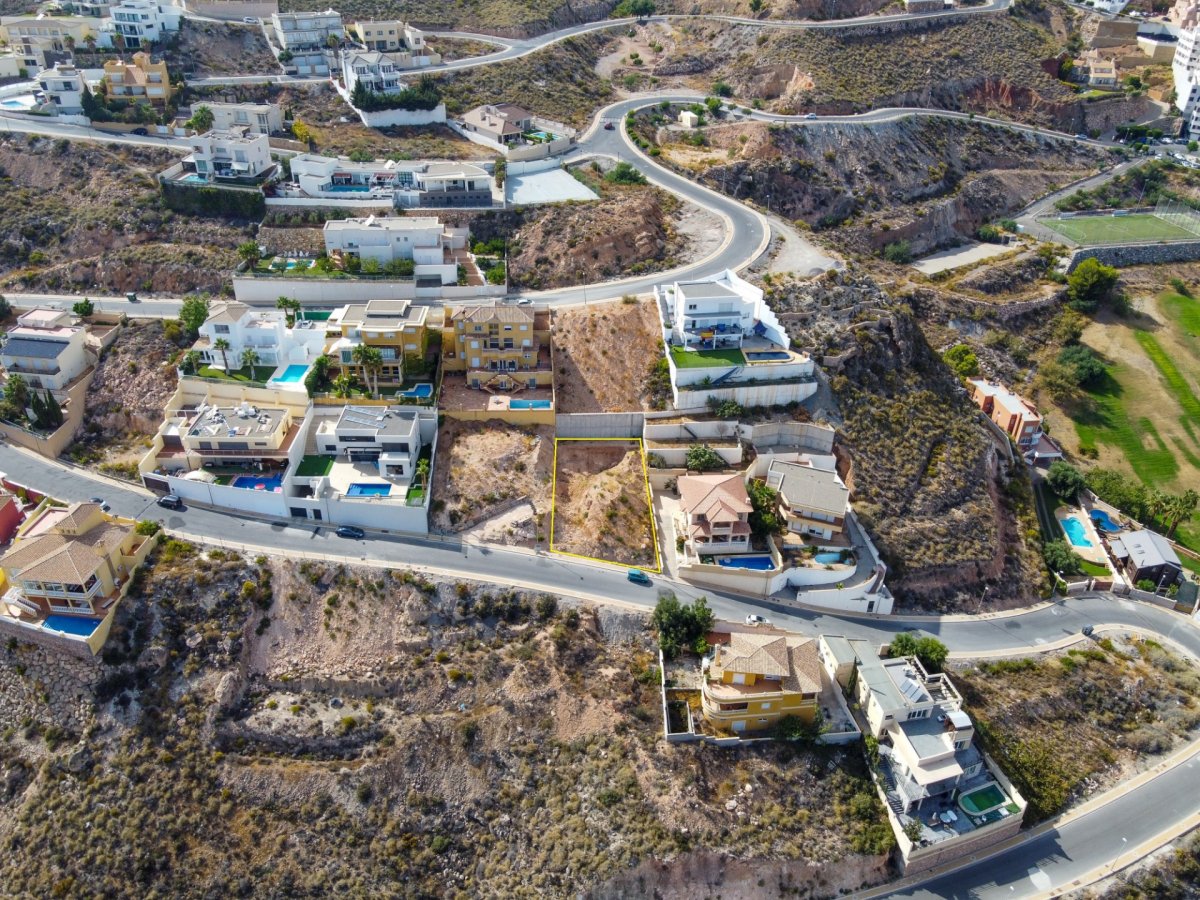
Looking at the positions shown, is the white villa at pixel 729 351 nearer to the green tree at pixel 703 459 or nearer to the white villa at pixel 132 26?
the green tree at pixel 703 459

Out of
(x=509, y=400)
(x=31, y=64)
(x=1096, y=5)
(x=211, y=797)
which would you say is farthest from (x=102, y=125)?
(x=1096, y=5)

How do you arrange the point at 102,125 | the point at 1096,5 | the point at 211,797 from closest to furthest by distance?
the point at 211,797
the point at 102,125
the point at 1096,5

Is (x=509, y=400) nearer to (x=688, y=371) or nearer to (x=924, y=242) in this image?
(x=688, y=371)

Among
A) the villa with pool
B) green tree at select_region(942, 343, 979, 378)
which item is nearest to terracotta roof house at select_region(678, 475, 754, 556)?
the villa with pool

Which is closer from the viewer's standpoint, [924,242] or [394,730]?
[394,730]

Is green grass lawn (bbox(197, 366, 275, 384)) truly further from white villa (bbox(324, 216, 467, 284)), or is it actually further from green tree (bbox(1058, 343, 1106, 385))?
green tree (bbox(1058, 343, 1106, 385))

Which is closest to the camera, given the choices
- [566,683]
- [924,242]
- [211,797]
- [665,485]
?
[211,797]

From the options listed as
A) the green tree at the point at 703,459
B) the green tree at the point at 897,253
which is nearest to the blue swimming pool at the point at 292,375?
the green tree at the point at 703,459
